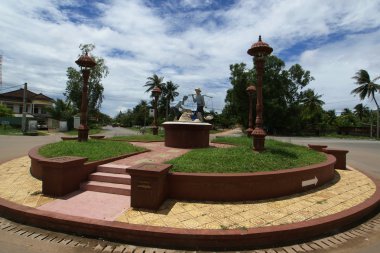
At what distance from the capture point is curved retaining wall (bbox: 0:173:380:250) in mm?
3891

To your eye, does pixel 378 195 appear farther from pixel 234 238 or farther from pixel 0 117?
pixel 0 117

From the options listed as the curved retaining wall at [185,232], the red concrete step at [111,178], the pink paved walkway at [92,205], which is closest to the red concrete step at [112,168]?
the red concrete step at [111,178]

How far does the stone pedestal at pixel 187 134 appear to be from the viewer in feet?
33.7

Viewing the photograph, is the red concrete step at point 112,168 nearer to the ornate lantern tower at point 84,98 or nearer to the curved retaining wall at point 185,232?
the curved retaining wall at point 185,232

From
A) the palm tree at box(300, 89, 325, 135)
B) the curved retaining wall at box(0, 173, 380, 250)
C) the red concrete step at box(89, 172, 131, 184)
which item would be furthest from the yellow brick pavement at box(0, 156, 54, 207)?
the palm tree at box(300, 89, 325, 135)

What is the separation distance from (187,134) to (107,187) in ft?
15.9

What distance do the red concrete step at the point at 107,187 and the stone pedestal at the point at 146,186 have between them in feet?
2.53

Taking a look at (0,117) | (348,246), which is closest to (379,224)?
(348,246)

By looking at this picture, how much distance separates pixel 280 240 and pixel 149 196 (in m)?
2.23

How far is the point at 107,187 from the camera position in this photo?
19.2ft

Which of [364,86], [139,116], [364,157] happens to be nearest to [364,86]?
[364,86]

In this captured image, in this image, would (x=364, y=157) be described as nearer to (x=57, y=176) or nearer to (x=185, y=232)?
(x=185, y=232)

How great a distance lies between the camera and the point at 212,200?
5.37 metres

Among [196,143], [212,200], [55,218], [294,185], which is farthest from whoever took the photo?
[196,143]
